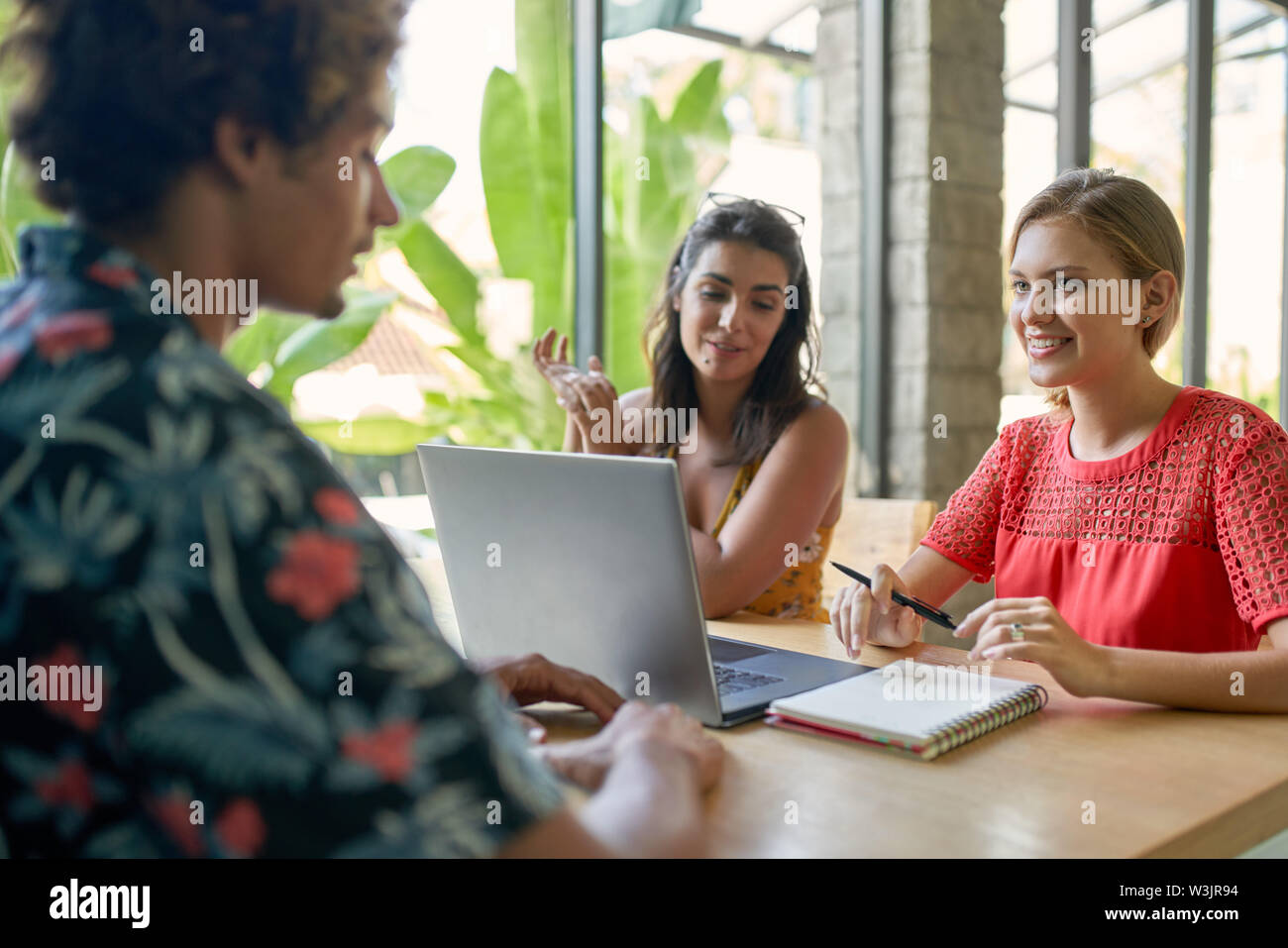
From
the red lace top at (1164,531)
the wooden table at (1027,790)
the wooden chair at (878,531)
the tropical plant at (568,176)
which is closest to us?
the wooden table at (1027,790)

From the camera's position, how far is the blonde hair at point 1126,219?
4.75ft

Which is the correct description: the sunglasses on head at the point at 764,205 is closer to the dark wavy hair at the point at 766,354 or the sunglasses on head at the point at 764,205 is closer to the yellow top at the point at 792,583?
the dark wavy hair at the point at 766,354

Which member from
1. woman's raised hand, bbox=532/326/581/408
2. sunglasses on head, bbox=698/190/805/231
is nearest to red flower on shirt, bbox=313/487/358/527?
woman's raised hand, bbox=532/326/581/408

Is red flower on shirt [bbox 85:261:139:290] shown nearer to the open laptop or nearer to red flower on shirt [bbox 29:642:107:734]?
red flower on shirt [bbox 29:642:107:734]

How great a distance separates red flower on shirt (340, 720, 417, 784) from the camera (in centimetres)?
50

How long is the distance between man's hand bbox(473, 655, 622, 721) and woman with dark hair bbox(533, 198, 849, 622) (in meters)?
0.70

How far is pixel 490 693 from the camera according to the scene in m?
0.58

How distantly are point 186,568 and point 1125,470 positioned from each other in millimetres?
1328

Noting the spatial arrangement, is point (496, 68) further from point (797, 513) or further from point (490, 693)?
point (490, 693)

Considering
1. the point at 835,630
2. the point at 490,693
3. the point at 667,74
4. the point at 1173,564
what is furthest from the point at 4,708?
the point at 667,74

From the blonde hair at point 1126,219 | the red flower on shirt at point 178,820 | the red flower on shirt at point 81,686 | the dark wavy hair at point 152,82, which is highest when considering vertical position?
the blonde hair at point 1126,219

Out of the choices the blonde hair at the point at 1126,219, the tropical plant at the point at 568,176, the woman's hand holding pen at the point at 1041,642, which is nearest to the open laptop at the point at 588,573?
the woman's hand holding pen at the point at 1041,642

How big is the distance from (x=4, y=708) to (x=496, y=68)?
7.76 feet

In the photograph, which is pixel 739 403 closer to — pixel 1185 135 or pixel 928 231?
pixel 928 231
